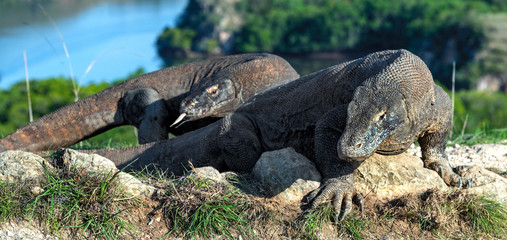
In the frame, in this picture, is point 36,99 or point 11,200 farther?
point 36,99

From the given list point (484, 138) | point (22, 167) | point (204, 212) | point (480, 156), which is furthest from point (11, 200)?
point (484, 138)

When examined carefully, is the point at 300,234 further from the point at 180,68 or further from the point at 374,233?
the point at 180,68

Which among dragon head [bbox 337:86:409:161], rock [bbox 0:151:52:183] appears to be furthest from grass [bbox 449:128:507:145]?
rock [bbox 0:151:52:183]

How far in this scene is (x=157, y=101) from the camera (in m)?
8.10

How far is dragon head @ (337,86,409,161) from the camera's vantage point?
4012mm

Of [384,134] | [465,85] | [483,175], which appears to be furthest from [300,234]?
[465,85]

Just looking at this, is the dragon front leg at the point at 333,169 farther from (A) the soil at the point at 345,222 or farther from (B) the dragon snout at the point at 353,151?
(B) the dragon snout at the point at 353,151

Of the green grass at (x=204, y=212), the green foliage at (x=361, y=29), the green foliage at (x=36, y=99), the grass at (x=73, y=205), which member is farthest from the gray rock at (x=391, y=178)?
the green foliage at (x=361, y=29)

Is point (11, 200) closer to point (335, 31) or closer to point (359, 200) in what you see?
point (359, 200)

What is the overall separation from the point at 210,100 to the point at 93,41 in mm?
44141

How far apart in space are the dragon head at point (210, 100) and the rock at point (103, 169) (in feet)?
9.37

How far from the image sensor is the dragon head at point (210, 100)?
7445 mm

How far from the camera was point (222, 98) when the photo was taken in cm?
758

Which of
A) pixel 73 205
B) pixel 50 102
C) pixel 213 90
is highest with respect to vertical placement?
pixel 73 205
